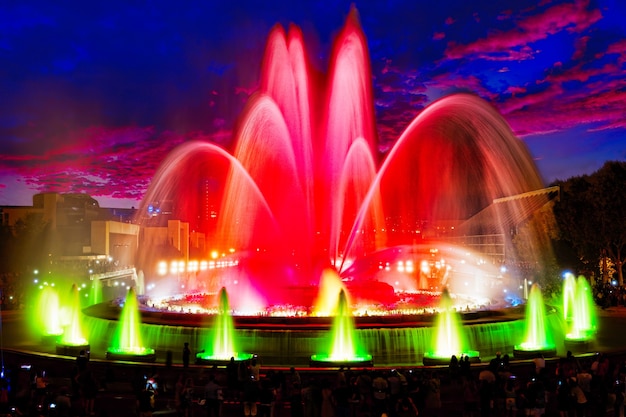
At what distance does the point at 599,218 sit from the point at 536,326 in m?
33.9

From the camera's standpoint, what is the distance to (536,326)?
2606cm

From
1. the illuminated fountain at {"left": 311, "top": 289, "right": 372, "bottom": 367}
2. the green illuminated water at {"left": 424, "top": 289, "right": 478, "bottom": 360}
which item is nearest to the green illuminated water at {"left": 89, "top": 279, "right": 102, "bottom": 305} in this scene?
the illuminated fountain at {"left": 311, "top": 289, "right": 372, "bottom": 367}

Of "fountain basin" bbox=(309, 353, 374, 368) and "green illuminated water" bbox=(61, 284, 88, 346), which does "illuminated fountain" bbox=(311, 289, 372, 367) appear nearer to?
"fountain basin" bbox=(309, 353, 374, 368)

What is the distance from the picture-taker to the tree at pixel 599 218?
54.9 m

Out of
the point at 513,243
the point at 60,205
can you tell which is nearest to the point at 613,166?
the point at 513,243

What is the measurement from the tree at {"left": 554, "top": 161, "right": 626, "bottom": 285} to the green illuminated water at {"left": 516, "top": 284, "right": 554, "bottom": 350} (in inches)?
1286

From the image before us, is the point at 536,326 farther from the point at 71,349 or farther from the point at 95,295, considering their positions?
the point at 95,295

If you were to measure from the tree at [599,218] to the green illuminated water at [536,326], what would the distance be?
1286 inches

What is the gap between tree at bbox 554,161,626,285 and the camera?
54938 mm

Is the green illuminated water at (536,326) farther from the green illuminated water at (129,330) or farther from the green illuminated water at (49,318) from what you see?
the green illuminated water at (49,318)

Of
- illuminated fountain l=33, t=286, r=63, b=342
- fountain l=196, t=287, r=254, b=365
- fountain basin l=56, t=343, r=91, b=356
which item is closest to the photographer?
fountain l=196, t=287, r=254, b=365

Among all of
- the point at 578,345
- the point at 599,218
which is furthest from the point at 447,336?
the point at 599,218

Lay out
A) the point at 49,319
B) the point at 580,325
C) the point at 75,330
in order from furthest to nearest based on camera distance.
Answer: the point at 49,319
the point at 580,325
the point at 75,330

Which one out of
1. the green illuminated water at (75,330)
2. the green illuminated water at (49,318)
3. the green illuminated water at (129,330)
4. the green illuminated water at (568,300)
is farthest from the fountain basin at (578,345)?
the green illuminated water at (49,318)
